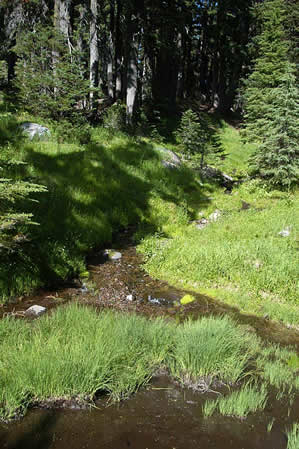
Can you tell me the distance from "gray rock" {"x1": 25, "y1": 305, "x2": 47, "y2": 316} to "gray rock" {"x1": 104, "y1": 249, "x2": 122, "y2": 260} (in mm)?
2924

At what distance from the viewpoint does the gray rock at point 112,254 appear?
8.30 m

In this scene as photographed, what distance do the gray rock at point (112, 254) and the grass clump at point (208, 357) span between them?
4154 millimetres

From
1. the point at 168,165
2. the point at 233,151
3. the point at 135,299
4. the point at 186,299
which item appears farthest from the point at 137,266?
the point at 233,151

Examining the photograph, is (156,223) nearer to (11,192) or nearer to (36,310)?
(36,310)

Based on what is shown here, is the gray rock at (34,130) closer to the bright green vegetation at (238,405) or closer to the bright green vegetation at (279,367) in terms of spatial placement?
the bright green vegetation at (279,367)

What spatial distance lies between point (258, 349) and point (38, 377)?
2938mm

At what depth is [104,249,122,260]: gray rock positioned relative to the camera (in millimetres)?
8296

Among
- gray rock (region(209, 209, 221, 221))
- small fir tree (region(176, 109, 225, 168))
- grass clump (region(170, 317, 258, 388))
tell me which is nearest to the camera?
grass clump (region(170, 317, 258, 388))

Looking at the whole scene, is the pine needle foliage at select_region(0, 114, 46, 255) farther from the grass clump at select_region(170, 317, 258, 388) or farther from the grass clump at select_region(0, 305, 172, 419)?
the grass clump at select_region(170, 317, 258, 388)

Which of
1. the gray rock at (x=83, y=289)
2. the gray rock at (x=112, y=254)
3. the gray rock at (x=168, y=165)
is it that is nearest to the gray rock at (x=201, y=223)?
the gray rock at (x=112, y=254)

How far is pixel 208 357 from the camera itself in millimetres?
3904

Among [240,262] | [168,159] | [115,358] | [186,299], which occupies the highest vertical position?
[168,159]

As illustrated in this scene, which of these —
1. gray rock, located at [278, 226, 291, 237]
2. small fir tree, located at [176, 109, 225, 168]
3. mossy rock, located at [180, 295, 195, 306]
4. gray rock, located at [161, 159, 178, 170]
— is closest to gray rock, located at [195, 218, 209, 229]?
gray rock, located at [278, 226, 291, 237]

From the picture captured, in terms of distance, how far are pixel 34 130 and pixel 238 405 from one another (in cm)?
1178
